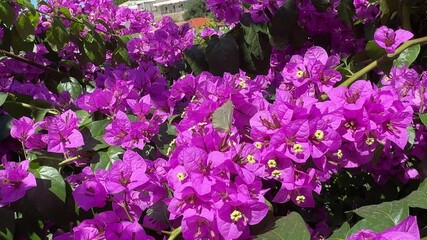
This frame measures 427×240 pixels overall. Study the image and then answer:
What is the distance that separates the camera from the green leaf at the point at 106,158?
2.95 feet

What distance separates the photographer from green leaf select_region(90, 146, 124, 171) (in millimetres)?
898

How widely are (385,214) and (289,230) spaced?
0.14 m

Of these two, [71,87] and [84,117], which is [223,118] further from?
[71,87]

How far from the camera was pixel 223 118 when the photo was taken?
768 mm

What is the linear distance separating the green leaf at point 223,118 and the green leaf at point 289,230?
0.17 metres

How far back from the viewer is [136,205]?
2.61 feet

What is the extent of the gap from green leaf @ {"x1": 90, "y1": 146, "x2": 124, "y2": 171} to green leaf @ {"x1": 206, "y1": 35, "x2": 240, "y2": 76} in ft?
1.70

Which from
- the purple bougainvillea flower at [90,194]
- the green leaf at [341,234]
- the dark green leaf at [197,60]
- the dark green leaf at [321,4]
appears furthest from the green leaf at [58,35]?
the green leaf at [341,234]

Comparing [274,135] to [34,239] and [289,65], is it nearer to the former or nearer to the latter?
[289,65]

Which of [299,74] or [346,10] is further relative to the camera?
[346,10]

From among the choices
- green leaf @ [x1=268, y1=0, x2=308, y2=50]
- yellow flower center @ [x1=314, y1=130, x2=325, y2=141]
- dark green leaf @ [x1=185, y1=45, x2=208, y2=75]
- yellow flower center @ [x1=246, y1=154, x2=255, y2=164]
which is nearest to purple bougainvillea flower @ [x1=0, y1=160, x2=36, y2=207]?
yellow flower center @ [x1=246, y1=154, x2=255, y2=164]

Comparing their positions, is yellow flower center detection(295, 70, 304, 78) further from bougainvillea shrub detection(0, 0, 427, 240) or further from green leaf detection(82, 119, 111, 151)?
green leaf detection(82, 119, 111, 151)

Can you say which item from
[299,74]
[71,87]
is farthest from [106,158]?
[71,87]

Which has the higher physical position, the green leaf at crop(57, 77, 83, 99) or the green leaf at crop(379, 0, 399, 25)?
the green leaf at crop(379, 0, 399, 25)
